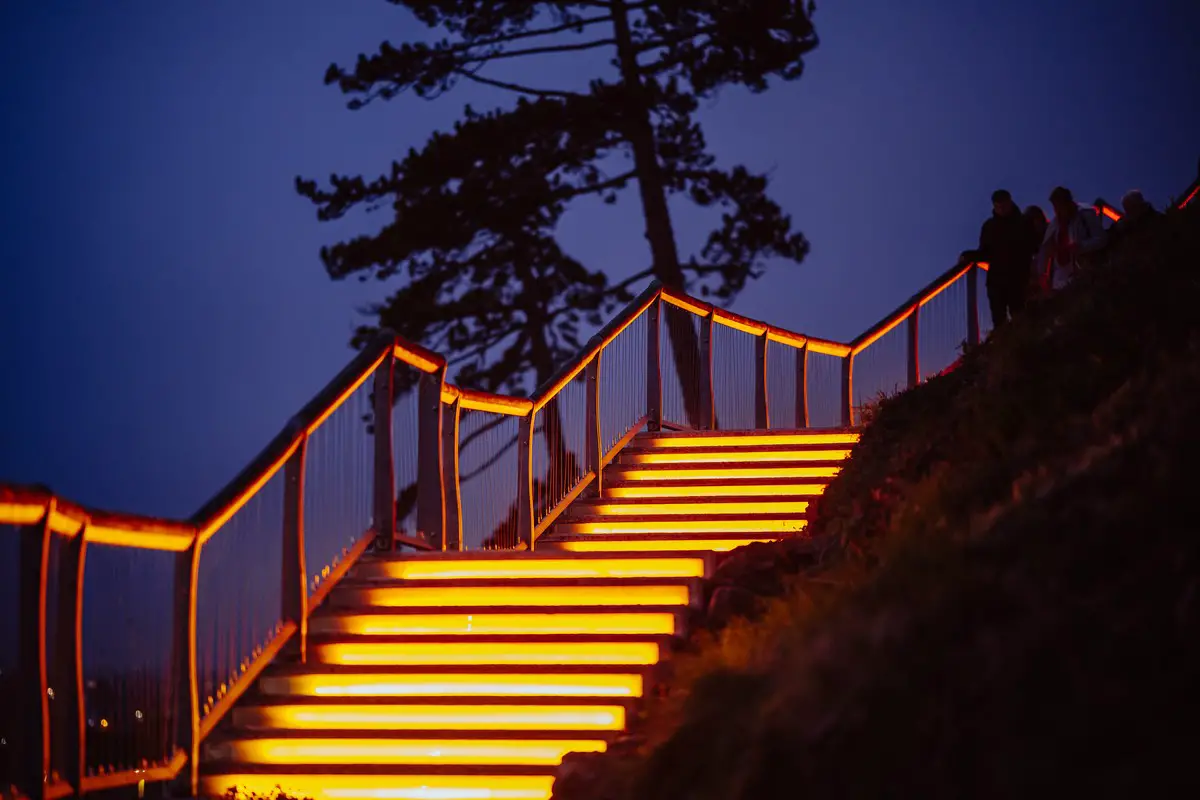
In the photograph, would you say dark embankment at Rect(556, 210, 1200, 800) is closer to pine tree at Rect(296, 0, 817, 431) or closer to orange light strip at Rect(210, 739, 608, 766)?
orange light strip at Rect(210, 739, 608, 766)

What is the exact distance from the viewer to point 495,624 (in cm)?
823

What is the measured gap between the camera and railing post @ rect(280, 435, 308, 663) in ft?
26.9

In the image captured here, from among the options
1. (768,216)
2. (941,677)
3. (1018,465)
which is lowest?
(941,677)

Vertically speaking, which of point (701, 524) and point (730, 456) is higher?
point (730, 456)

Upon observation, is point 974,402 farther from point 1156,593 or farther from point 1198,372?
point 1156,593

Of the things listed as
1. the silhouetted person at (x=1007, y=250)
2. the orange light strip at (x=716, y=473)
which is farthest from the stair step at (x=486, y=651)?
the silhouetted person at (x=1007, y=250)

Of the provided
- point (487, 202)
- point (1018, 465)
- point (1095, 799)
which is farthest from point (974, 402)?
point (487, 202)

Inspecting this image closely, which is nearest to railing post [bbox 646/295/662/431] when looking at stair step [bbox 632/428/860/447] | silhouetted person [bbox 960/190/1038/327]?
stair step [bbox 632/428/860/447]

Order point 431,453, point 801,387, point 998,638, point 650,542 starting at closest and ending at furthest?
point 998,638 < point 431,453 < point 650,542 < point 801,387

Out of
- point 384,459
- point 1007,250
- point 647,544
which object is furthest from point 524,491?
point 1007,250

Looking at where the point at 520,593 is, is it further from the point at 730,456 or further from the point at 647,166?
the point at 647,166

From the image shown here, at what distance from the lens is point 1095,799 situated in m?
3.95

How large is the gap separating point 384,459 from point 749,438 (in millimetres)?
4970

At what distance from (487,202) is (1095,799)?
22587 millimetres
